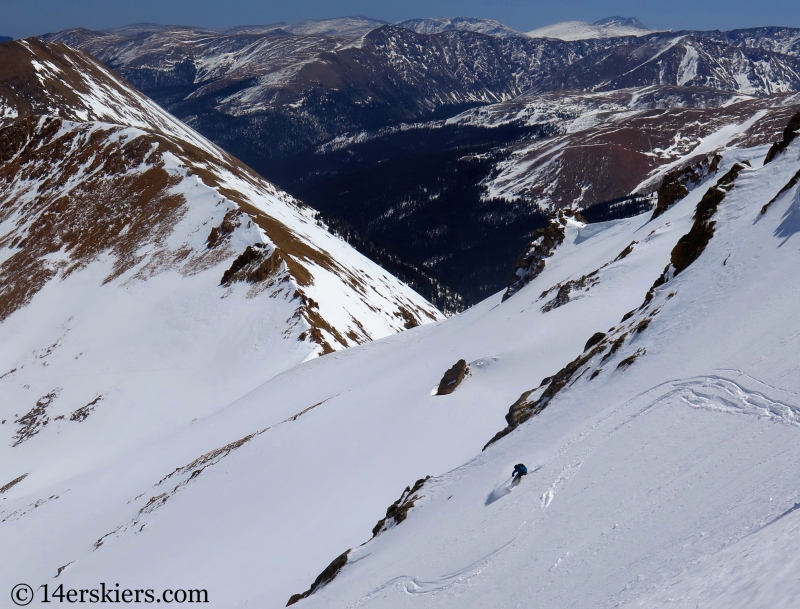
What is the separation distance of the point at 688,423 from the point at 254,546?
76.0 feet

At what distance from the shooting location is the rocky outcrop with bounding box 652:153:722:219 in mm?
62156

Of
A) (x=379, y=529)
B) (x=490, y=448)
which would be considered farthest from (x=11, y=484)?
(x=490, y=448)

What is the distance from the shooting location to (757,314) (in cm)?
2214

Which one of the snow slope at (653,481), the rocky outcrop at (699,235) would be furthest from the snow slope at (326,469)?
the rocky outcrop at (699,235)

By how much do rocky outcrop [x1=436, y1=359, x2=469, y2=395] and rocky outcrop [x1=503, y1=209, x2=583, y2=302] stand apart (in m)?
24.7

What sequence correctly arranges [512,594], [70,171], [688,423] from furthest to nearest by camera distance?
1. [70,171]
2. [688,423]
3. [512,594]

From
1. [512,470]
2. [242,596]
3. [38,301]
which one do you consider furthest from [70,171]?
[512,470]

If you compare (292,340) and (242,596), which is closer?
(242,596)

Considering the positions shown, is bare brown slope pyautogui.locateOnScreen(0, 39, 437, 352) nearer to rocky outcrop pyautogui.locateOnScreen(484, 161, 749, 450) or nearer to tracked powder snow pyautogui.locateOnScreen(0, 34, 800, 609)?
tracked powder snow pyautogui.locateOnScreen(0, 34, 800, 609)

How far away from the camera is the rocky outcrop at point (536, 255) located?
213ft

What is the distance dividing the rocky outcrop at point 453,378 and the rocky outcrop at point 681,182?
31796 millimetres

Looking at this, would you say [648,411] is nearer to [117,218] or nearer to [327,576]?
[327,576]

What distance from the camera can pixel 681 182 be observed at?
6619 cm

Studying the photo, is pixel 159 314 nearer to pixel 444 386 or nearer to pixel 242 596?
pixel 444 386
